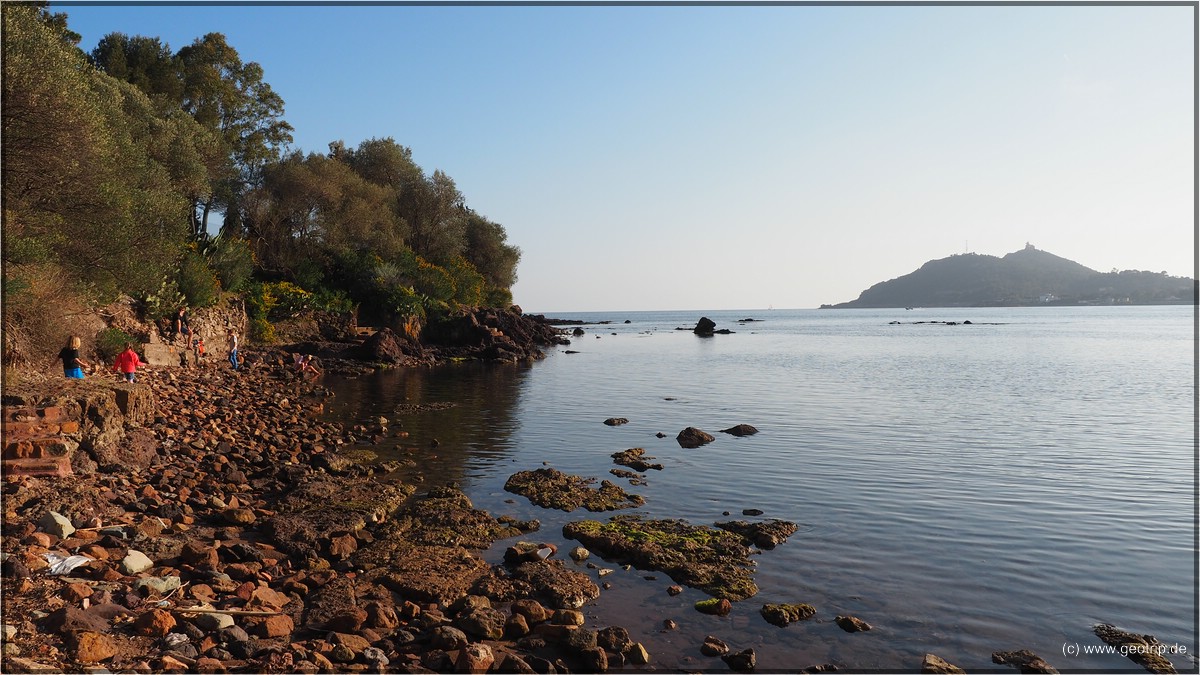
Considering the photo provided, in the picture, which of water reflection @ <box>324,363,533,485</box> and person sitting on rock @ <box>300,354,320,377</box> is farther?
person sitting on rock @ <box>300,354,320,377</box>

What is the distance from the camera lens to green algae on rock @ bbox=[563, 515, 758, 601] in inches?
392

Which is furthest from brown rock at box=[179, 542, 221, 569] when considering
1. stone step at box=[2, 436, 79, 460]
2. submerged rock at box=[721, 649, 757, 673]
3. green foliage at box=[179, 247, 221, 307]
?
green foliage at box=[179, 247, 221, 307]

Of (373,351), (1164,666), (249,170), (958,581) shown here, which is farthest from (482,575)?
(249,170)

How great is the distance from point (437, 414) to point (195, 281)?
14958mm

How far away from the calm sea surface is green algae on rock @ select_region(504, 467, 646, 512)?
1.41 ft

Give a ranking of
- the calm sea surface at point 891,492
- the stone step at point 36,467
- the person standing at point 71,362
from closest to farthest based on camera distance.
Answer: the calm sea surface at point 891,492 → the stone step at point 36,467 → the person standing at point 71,362

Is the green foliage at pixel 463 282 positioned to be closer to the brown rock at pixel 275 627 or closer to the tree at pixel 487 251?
the tree at pixel 487 251

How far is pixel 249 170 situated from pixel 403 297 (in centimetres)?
1515

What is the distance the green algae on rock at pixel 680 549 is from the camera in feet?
32.7

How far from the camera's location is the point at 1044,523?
42.5ft

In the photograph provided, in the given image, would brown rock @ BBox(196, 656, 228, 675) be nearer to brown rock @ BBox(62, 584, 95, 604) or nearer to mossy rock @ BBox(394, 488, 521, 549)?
brown rock @ BBox(62, 584, 95, 604)

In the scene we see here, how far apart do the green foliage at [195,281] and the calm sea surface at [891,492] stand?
23.8ft

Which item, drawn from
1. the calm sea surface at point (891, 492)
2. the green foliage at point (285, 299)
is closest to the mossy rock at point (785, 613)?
the calm sea surface at point (891, 492)

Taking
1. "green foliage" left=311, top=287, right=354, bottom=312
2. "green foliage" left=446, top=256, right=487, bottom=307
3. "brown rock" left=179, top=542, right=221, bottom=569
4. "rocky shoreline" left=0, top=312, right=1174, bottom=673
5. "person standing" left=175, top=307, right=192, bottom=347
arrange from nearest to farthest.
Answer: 1. "rocky shoreline" left=0, top=312, right=1174, bottom=673
2. "brown rock" left=179, top=542, right=221, bottom=569
3. "person standing" left=175, top=307, right=192, bottom=347
4. "green foliage" left=311, top=287, right=354, bottom=312
5. "green foliage" left=446, top=256, right=487, bottom=307
